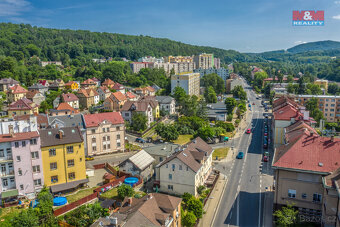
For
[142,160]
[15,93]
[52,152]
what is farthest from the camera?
[15,93]

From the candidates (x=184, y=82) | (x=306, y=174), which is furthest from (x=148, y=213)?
(x=184, y=82)

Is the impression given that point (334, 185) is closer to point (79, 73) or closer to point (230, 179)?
point (230, 179)

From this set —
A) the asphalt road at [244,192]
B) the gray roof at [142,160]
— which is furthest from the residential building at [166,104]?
the gray roof at [142,160]

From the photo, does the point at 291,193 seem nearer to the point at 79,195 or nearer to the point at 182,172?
the point at 182,172

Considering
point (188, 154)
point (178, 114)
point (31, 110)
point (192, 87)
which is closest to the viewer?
point (188, 154)

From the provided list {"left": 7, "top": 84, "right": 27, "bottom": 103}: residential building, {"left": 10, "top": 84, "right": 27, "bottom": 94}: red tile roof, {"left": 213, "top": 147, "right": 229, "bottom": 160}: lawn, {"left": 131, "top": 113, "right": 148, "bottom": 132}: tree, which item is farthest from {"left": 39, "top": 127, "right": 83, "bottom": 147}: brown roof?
A: {"left": 10, "top": 84, "right": 27, "bottom": 94}: red tile roof

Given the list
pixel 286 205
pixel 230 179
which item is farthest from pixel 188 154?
pixel 286 205
